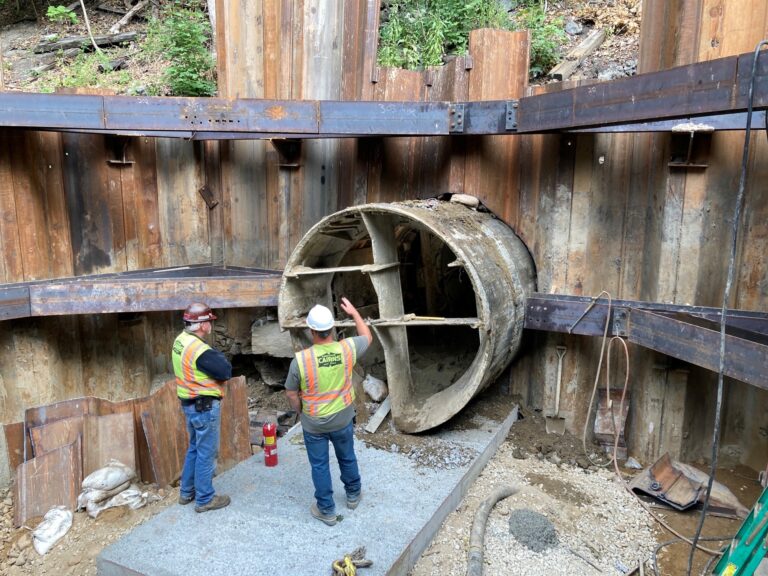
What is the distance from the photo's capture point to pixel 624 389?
5.12 m

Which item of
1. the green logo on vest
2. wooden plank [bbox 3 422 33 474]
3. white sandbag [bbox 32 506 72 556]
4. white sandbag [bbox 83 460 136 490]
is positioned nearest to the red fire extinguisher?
the green logo on vest

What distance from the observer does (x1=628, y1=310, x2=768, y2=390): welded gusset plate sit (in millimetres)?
3617

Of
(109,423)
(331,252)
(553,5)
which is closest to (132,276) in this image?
(109,423)

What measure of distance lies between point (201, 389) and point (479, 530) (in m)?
2.17

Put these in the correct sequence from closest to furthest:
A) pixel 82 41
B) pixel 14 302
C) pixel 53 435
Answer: pixel 53 435
pixel 14 302
pixel 82 41

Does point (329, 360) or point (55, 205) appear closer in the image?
point (329, 360)

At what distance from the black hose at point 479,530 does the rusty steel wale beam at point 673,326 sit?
5.10 ft

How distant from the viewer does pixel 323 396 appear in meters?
3.67

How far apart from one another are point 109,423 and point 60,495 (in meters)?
0.67

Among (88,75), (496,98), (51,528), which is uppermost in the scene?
(88,75)

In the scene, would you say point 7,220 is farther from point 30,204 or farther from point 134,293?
point 134,293

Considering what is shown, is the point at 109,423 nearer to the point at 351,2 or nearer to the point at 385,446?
the point at 385,446

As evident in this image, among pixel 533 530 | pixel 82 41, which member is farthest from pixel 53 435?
pixel 82 41

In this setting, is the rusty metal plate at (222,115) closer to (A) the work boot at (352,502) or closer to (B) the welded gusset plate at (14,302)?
(B) the welded gusset plate at (14,302)
